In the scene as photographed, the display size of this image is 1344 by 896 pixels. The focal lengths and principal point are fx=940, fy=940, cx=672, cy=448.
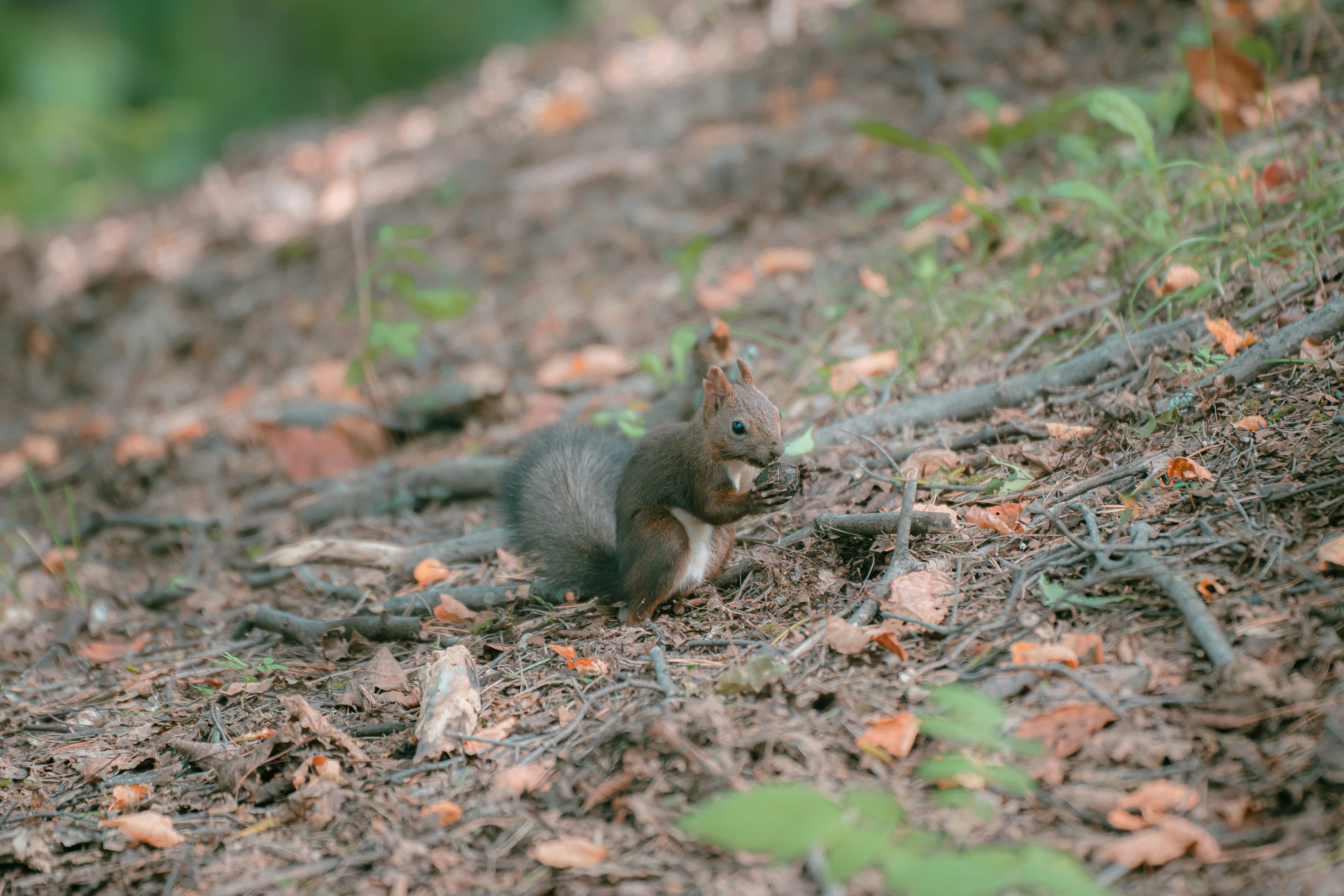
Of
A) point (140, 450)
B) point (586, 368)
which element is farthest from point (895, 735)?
point (140, 450)

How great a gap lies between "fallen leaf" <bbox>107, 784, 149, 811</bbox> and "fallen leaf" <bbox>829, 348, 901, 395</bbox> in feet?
7.43

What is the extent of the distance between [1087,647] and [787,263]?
2.64m

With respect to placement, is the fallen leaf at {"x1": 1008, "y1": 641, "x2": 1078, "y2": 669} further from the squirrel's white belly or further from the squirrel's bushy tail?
the squirrel's bushy tail

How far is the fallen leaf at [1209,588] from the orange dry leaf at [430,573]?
2.09 meters

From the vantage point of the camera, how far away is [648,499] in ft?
8.49

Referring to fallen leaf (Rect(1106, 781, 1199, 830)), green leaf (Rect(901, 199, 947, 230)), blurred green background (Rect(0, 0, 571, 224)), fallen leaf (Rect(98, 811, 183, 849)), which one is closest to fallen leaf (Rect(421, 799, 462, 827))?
fallen leaf (Rect(98, 811, 183, 849))

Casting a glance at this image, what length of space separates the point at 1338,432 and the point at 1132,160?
6.29ft

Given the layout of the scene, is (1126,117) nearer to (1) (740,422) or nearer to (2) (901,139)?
(2) (901,139)

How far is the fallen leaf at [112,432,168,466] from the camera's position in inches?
171

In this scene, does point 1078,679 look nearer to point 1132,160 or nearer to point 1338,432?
point 1338,432

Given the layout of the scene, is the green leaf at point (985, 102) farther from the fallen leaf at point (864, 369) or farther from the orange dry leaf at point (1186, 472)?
the orange dry leaf at point (1186, 472)

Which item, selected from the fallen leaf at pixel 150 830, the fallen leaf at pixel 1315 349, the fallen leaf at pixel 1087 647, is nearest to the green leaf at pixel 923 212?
the fallen leaf at pixel 1315 349

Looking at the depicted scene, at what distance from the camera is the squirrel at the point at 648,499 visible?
249 cm

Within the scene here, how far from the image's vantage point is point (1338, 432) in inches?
84.9
